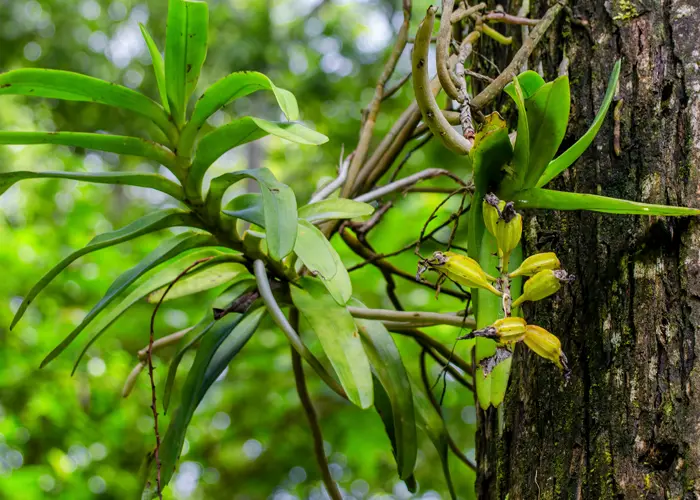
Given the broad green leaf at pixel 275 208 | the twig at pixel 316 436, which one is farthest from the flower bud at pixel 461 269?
the twig at pixel 316 436

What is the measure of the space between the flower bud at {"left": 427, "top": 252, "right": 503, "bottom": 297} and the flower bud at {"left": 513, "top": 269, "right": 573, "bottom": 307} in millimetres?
24

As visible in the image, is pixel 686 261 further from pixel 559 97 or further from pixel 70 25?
→ pixel 70 25

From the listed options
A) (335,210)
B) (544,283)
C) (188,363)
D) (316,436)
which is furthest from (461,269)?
(188,363)

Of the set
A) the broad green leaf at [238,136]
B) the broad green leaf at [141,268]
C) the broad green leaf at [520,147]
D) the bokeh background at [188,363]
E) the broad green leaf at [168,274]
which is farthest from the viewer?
the bokeh background at [188,363]

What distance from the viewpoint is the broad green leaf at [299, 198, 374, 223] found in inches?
29.3

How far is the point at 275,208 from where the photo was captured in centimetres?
62

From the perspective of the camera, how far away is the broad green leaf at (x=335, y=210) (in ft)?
2.45

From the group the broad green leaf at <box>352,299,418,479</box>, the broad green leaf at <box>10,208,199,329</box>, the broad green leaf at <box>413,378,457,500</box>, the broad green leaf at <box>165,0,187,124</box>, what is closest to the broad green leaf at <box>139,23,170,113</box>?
the broad green leaf at <box>165,0,187,124</box>

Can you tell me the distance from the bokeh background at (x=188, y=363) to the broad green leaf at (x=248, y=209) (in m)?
0.41

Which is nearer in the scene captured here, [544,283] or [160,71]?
[544,283]

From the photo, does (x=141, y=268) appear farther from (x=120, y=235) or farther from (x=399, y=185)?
(x=399, y=185)

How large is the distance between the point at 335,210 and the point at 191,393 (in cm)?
28

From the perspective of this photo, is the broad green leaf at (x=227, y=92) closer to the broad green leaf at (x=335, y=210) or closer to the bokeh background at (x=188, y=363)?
the broad green leaf at (x=335, y=210)

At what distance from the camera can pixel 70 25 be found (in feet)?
13.0
